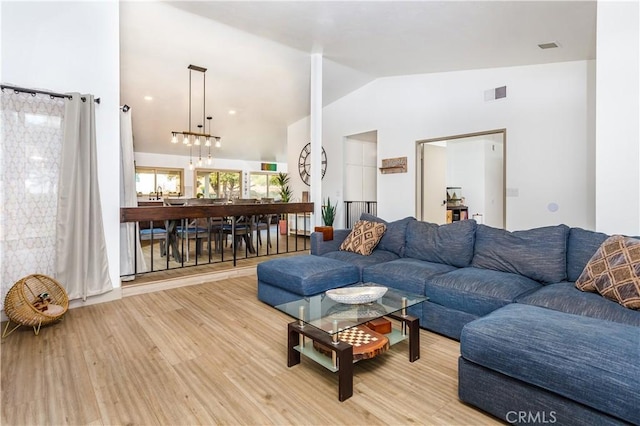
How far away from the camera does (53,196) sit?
309 cm

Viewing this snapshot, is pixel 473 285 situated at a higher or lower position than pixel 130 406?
higher

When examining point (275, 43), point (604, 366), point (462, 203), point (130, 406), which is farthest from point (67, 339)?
point (462, 203)

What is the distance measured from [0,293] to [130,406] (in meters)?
2.10

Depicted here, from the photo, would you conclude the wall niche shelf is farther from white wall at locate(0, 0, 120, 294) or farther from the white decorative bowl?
white wall at locate(0, 0, 120, 294)

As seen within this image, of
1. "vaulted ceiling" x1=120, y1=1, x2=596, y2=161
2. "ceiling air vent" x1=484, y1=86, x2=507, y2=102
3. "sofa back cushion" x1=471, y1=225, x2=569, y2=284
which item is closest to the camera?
"sofa back cushion" x1=471, y1=225, x2=569, y2=284

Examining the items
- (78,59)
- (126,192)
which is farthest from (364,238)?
(78,59)

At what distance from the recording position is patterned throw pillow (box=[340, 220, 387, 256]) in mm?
3711

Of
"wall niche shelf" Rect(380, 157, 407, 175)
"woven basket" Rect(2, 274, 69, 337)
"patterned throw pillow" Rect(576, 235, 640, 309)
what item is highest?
"wall niche shelf" Rect(380, 157, 407, 175)

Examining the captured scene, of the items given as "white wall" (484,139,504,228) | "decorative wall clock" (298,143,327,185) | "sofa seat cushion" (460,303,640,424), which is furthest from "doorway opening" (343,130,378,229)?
"sofa seat cushion" (460,303,640,424)

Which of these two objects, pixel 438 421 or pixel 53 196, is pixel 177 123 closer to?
pixel 53 196

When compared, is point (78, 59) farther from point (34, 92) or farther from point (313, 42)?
point (313, 42)

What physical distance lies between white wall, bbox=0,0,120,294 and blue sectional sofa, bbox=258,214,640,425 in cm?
181

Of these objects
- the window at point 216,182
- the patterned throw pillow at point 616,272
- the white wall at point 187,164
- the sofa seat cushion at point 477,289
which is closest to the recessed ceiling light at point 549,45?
the patterned throw pillow at point 616,272

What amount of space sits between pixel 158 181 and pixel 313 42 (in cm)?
779
